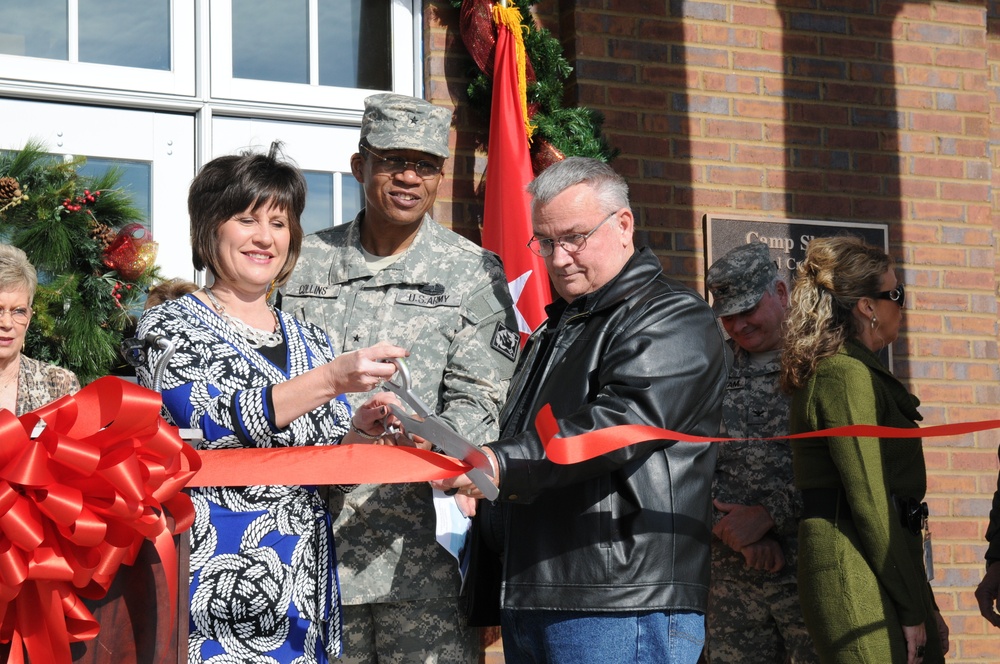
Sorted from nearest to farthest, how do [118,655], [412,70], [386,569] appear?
[118,655] → [386,569] → [412,70]

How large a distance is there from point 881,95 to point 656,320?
336 centimetres

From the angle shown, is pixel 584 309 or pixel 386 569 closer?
pixel 584 309

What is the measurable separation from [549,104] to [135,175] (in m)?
1.70

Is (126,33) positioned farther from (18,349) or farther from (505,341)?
(505,341)

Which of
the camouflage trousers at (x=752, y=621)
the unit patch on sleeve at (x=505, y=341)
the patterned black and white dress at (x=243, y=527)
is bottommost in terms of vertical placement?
the camouflage trousers at (x=752, y=621)

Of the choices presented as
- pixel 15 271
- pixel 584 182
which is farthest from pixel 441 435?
pixel 15 271

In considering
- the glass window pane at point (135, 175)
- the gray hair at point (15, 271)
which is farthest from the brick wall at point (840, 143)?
the gray hair at point (15, 271)

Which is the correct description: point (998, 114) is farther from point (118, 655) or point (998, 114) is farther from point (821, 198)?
point (118, 655)

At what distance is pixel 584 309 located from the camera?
2975 mm

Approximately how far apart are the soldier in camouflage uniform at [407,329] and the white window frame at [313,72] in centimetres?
130

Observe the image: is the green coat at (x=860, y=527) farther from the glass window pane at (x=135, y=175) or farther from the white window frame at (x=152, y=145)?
the glass window pane at (x=135, y=175)

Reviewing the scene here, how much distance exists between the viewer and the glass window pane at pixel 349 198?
5059 mm

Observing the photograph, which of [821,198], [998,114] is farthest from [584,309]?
[998,114]

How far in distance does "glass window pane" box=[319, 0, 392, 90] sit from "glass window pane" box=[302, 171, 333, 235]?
406 millimetres
